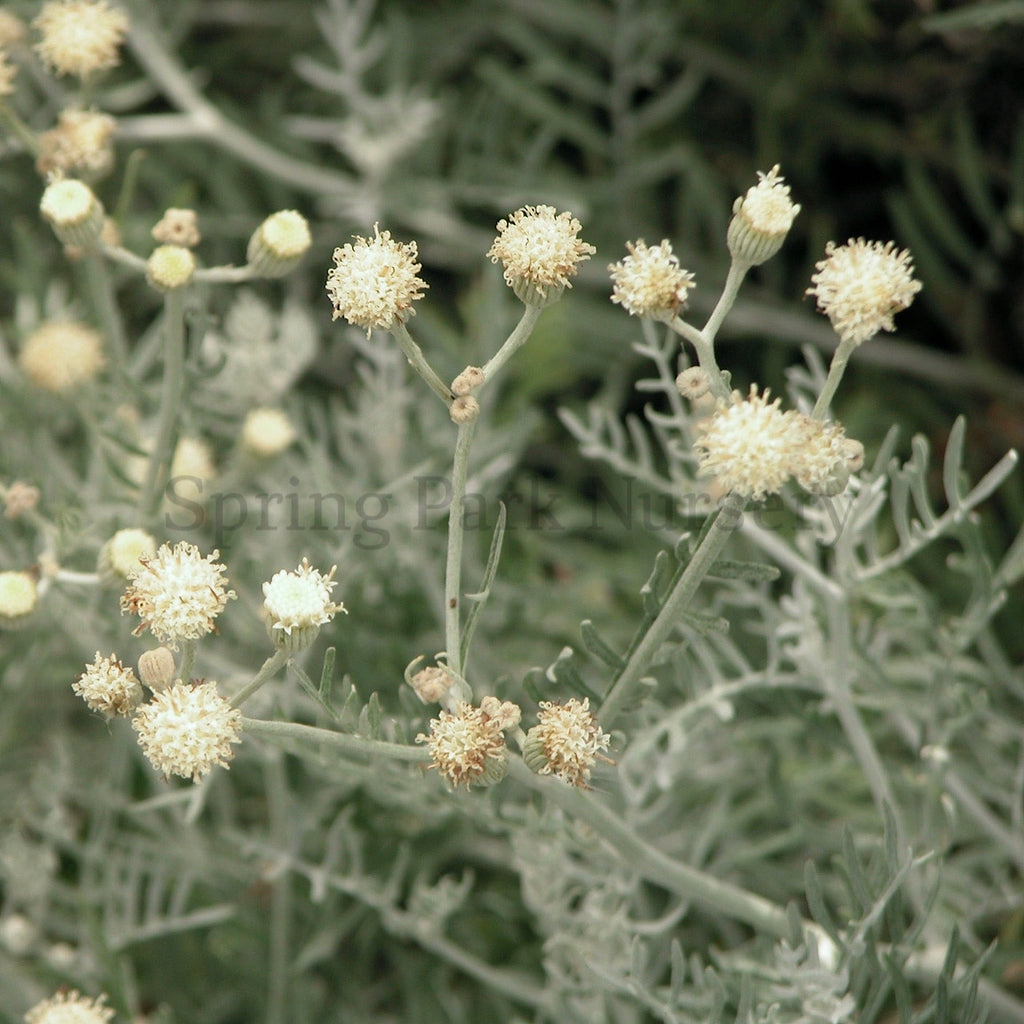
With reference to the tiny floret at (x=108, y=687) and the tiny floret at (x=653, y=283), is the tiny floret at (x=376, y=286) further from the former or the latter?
the tiny floret at (x=108, y=687)

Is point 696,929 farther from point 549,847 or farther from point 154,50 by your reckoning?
point 154,50

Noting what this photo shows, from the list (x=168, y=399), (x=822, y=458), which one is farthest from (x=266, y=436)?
(x=822, y=458)

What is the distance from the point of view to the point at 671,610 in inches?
40.4

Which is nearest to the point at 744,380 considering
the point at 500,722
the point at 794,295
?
the point at 794,295

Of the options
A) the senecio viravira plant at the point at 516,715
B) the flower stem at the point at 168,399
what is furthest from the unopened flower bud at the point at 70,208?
the flower stem at the point at 168,399

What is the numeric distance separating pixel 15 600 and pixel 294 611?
1.28ft

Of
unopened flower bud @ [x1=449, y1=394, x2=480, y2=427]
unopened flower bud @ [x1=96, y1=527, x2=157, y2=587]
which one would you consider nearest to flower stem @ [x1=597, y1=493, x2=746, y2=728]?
unopened flower bud @ [x1=449, y1=394, x2=480, y2=427]

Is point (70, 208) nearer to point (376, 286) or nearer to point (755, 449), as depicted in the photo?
point (376, 286)

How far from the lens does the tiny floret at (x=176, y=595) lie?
105 cm

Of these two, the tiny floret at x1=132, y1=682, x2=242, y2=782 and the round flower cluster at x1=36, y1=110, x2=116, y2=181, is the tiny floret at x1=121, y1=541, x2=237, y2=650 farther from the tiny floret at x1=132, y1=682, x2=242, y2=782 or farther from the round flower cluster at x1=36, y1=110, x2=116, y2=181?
the round flower cluster at x1=36, y1=110, x2=116, y2=181

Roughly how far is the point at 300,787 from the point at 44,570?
722 millimetres

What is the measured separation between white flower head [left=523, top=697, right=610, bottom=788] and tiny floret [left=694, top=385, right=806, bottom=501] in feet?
0.76

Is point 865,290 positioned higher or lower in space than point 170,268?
lower

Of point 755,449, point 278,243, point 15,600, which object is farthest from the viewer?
point 278,243
